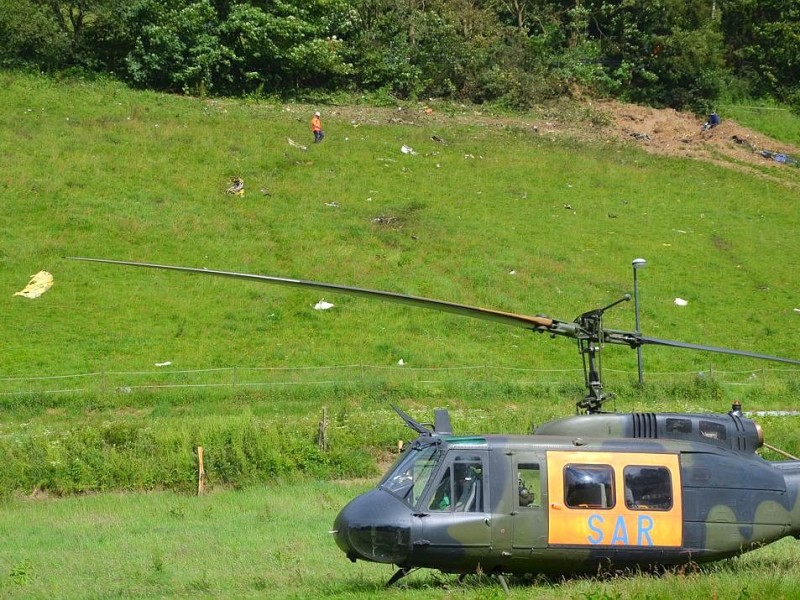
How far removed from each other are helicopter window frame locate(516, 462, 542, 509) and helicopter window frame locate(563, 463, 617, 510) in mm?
368

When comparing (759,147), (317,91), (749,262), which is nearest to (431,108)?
(317,91)

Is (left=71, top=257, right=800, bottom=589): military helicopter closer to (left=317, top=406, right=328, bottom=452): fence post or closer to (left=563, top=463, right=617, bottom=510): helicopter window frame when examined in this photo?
(left=563, top=463, right=617, bottom=510): helicopter window frame

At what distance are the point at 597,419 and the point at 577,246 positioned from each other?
1116 inches

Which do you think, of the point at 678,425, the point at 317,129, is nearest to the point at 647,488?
the point at 678,425

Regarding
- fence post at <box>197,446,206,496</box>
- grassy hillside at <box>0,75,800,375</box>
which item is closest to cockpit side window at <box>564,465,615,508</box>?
fence post at <box>197,446,206,496</box>

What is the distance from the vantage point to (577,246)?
4222 centimetres

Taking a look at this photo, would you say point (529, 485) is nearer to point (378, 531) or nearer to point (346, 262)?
point (378, 531)

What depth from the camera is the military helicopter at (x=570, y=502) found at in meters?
13.4

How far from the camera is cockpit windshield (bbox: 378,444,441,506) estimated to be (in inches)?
539

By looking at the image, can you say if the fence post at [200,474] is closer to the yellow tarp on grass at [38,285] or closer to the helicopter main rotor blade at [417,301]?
the helicopter main rotor blade at [417,301]

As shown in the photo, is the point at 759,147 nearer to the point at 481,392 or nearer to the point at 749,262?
the point at 749,262

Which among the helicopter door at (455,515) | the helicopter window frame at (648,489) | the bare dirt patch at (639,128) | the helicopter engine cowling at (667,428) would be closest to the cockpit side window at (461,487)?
the helicopter door at (455,515)

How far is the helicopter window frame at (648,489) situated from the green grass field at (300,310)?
1.17 meters

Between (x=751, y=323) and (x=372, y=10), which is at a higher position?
(x=372, y=10)
